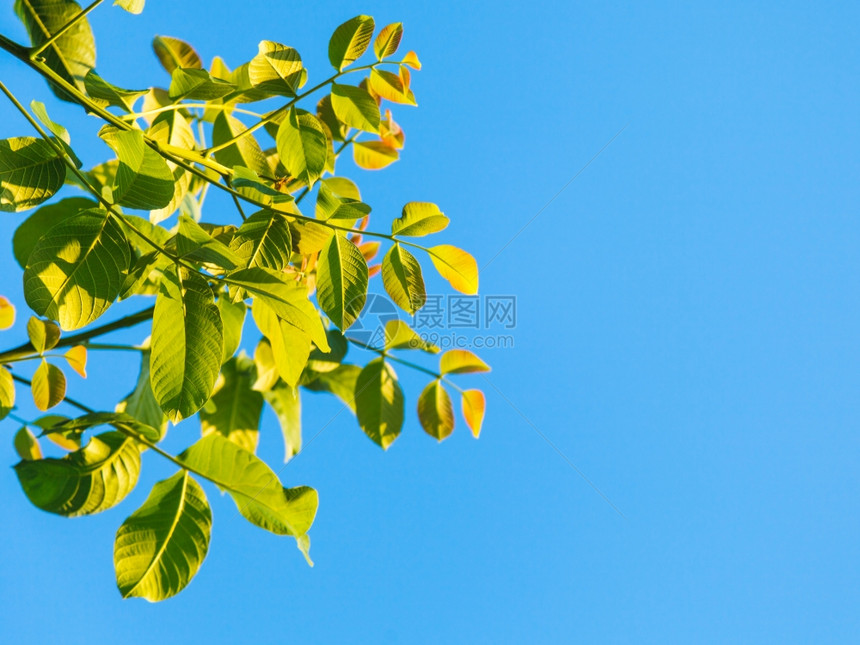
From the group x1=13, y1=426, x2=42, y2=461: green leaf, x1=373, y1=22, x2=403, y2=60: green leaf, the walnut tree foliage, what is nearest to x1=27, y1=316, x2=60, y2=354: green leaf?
the walnut tree foliage

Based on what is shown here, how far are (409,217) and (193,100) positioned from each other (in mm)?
381

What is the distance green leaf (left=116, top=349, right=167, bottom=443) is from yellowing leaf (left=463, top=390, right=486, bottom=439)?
62 centimetres

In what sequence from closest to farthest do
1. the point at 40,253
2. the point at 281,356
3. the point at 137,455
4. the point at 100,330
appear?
the point at 40,253
the point at 281,356
the point at 137,455
the point at 100,330

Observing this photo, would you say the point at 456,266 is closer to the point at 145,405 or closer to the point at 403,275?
the point at 403,275

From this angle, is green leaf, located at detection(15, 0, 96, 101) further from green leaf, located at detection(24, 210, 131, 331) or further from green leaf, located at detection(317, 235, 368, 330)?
green leaf, located at detection(317, 235, 368, 330)

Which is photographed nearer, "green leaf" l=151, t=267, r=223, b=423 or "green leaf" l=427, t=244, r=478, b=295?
"green leaf" l=151, t=267, r=223, b=423

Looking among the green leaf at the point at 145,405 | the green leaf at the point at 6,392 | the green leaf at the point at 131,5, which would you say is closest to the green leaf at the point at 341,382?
the green leaf at the point at 145,405

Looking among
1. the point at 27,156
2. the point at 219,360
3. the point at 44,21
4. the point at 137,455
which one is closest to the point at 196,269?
the point at 219,360

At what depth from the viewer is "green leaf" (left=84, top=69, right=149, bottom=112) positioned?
75 cm

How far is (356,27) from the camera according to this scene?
2.93ft

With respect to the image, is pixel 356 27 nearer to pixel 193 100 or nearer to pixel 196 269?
pixel 193 100

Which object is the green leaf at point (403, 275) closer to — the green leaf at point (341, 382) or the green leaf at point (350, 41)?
the green leaf at point (350, 41)

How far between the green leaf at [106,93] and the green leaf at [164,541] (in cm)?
54

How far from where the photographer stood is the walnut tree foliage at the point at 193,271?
2.25ft
